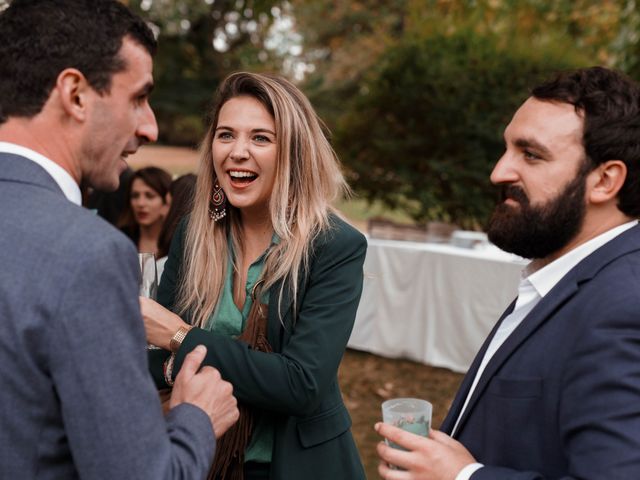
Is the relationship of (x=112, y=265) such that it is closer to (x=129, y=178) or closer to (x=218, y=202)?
(x=218, y=202)

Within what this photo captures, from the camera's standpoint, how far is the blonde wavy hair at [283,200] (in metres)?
2.14

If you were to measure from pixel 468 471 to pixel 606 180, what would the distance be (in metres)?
0.78

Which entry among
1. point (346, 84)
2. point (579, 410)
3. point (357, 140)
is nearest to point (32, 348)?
point (579, 410)

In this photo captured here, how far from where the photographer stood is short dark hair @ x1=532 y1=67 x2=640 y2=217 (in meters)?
1.65

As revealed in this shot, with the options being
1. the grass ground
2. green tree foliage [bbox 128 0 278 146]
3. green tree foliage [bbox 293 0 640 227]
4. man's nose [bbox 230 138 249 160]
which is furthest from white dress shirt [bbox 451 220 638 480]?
green tree foliage [bbox 128 0 278 146]

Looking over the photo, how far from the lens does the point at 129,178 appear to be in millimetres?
5109

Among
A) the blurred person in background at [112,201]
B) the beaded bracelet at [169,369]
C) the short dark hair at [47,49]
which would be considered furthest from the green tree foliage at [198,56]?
the short dark hair at [47,49]

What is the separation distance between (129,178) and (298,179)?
3183 mm

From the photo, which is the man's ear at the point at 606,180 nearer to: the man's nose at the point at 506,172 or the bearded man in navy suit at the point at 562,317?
the bearded man in navy suit at the point at 562,317

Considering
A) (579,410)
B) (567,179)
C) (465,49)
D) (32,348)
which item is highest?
(465,49)

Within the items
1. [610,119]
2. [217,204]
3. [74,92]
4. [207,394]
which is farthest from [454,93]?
[74,92]

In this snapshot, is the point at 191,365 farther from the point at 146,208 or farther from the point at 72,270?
the point at 146,208

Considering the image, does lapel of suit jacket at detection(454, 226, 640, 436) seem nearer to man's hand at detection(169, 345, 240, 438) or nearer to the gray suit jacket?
man's hand at detection(169, 345, 240, 438)

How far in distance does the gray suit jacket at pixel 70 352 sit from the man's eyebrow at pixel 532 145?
106 centimetres
